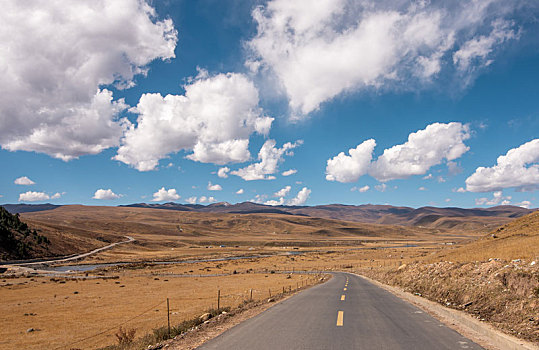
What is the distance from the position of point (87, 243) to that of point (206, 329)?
14293cm

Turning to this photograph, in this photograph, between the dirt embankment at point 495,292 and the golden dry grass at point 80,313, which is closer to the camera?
the dirt embankment at point 495,292

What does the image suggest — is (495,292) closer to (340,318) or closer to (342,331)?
(340,318)

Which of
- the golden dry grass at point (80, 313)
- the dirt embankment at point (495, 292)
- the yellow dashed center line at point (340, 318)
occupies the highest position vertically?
the dirt embankment at point (495, 292)

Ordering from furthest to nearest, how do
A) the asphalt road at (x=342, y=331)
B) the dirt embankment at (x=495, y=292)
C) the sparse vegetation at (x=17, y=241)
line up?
1. the sparse vegetation at (x=17, y=241)
2. the dirt embankment at (x=495, y=292)
3. the asphalt road at (x=342, y=331)

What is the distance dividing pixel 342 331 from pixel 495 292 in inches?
374

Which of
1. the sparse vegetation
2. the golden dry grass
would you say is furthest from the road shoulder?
the sparse vegetation

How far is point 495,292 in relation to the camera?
16.4 metres

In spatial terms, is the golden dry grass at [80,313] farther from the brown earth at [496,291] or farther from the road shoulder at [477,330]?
the brown earth at [496,291]

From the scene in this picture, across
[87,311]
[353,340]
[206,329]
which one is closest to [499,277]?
[353,340]

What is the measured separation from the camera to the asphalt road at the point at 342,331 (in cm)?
1061

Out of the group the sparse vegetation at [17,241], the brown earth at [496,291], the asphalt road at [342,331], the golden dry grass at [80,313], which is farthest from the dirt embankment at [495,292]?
the sparse vegetation at [17,241]

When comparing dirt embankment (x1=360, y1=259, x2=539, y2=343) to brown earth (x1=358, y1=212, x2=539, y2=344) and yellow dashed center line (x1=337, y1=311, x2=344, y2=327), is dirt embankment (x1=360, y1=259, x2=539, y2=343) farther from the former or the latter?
yellow dashed center line (x1=337, y1=311, x2=344, y2=327)

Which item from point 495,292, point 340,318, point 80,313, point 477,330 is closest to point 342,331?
point 340,318

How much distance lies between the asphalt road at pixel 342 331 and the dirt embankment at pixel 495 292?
256cm
